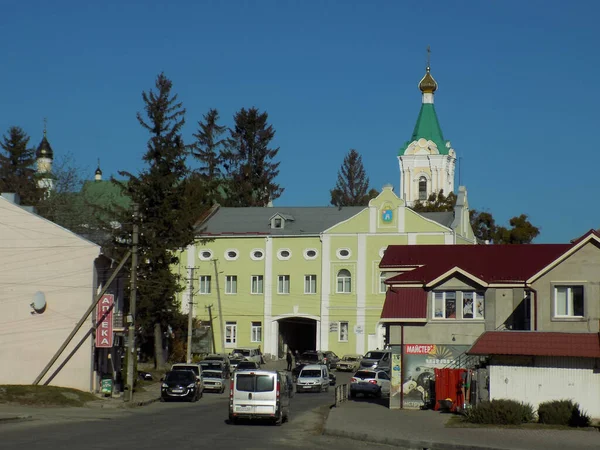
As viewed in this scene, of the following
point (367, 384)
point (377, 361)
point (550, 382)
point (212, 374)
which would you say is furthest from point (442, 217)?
point (550, 382)

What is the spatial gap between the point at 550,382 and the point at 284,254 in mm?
48855

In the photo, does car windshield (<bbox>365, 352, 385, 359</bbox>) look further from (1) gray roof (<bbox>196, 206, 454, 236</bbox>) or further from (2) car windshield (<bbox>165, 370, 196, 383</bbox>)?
(2) car windshield (<bbox>165, 370, 196, 383</bbox>)

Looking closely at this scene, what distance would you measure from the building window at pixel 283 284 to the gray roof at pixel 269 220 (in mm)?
3708

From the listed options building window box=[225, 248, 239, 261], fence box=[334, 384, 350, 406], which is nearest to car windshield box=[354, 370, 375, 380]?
fence box=[334, 384, 350, 406]

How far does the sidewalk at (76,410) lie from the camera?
3669 centimetres

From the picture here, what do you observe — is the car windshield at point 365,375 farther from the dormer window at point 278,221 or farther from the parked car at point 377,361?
the dormer window at point 278,221

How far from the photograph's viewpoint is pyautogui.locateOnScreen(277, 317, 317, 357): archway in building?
8569 centimetres

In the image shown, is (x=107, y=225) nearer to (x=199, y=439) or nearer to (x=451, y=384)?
(x=451, y=384)

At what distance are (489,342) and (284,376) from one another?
314 inches

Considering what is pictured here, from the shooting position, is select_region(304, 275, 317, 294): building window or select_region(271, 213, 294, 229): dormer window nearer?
select_region(304, 275, 317, 294): building window

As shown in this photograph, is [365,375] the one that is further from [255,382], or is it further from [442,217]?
[442,217]

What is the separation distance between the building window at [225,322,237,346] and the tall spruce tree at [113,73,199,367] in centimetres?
1087

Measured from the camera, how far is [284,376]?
38.2 m

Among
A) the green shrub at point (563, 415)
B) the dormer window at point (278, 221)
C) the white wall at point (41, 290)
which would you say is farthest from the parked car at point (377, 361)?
the green shrub at point (563, 415)
